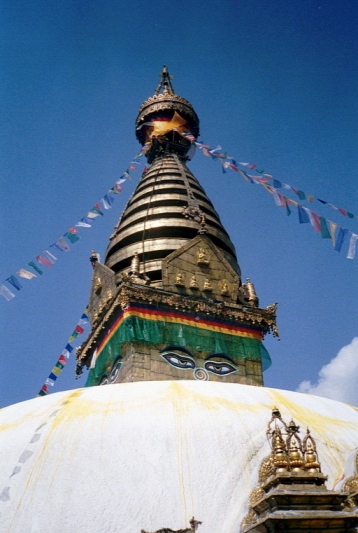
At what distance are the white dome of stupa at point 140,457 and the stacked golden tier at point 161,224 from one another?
8.59m

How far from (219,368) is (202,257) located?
3.35 metres

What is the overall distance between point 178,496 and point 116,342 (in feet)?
28.6

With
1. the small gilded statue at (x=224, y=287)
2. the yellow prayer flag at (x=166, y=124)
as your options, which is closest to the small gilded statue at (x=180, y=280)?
the small gilded statue at (x=224, y=287)

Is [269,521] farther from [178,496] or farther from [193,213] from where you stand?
[193,213]

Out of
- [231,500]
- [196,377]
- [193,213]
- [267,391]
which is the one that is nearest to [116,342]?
[196,377]

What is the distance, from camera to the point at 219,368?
1391cm

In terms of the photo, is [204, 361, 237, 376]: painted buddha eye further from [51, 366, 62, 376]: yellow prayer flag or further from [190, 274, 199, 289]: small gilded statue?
[51, 366, 62, 376]: yellow prayer flag

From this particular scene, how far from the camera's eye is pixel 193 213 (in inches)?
687

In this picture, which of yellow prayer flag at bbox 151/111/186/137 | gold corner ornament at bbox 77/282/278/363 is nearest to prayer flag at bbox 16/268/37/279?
gold corner ornament at bbox 77/282/278/363

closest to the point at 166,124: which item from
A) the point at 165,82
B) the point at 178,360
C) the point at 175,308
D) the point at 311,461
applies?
the point at 165,82

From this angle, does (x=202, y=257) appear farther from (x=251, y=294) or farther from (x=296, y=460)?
(x=296, y=460)

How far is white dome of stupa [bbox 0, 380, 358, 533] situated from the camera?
5.53m

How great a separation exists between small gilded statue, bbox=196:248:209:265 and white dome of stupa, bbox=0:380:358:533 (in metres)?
→ 8.57

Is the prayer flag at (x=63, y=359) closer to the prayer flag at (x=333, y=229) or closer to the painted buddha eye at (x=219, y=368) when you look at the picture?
the painted buddha eye at (x=219, y=368)
